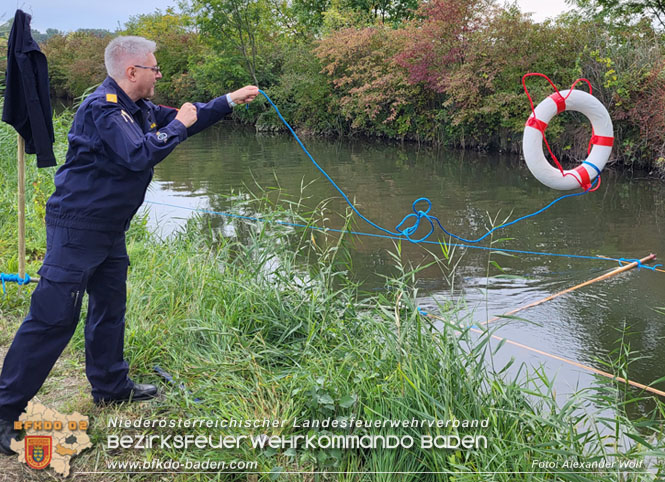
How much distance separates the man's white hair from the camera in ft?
7.63

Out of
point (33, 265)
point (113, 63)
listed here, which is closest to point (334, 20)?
point (33, 265)

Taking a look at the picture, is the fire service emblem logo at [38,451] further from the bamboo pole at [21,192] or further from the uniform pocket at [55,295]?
the bamboo pole at [21,192]

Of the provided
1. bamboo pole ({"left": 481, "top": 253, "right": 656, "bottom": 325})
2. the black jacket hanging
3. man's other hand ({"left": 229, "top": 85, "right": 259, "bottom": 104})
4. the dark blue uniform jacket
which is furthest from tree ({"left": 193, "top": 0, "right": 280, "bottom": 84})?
the dark blue uniform jacket

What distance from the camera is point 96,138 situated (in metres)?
2.21

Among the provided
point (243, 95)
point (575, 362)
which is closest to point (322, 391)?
point (243, 95)

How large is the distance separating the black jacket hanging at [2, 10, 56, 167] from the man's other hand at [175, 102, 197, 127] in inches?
22.5

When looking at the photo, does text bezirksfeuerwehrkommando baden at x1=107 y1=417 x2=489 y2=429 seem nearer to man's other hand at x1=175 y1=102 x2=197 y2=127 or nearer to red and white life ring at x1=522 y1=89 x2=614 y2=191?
man's other hand at x1=175 y1=102 x2=197 y2=127

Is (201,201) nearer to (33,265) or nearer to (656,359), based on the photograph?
(33,265)

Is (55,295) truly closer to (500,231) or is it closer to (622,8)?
(500,231)

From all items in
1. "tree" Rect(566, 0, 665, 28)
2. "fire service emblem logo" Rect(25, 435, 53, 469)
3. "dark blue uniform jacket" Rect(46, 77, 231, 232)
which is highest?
"tree" Rect(566, 0, 665, 28)

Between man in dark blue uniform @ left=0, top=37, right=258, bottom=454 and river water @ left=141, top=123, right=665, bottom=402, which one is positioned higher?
man in dark blue uniform @ left=0, top=37, right=258, bottom=454

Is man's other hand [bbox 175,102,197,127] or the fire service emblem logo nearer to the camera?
the fire service emblem logo

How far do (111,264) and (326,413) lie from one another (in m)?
1.06

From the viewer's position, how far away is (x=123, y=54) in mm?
2328
